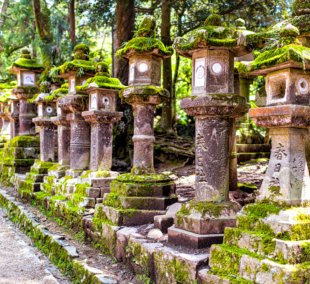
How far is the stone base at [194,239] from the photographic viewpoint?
11.9ft

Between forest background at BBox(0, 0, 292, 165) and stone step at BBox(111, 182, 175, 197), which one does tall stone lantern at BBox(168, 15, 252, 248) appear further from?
forest background at BBox(0, 0, 292, 165)

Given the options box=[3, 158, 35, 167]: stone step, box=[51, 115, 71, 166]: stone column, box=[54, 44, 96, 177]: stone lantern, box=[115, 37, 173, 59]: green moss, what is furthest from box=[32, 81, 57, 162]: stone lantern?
box=[115, 37, 173, 59]: green moss

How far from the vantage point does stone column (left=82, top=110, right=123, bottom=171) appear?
6.39m

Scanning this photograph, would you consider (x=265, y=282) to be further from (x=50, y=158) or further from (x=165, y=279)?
(x=50, y=158)

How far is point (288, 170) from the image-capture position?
310 cm

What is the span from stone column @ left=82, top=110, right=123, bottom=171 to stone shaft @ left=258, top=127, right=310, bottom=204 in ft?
12.5

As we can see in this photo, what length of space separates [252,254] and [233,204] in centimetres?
109

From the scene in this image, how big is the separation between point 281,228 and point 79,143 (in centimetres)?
519

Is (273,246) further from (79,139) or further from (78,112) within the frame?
(78,112)

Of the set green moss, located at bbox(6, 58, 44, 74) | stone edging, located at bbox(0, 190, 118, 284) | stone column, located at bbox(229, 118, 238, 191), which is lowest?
stone edging, located at bbox(0, 190, 118, 284)

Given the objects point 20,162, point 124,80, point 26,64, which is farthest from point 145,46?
point 26,64

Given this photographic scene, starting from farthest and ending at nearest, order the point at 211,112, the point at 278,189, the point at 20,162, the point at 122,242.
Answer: the point at 20,162
the point at 122,242
the point at 211,112
the point at 278,189

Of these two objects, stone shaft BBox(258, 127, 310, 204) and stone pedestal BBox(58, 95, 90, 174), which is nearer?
stone shaft BBox(258, 127, 310, 204)

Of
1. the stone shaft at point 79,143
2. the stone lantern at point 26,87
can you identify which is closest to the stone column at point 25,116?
the stone lantern at point 26,87
